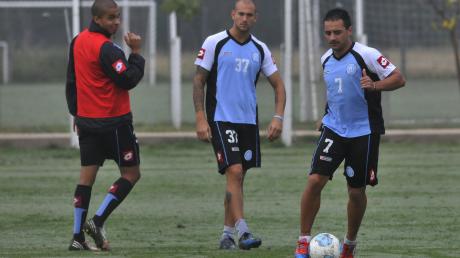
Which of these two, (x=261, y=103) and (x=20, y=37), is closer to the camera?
(x=261, y=103)

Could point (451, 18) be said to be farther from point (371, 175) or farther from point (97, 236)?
point (97, 236)

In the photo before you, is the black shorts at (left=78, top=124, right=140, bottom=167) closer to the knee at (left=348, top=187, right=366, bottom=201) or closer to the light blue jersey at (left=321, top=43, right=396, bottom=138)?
the light blue jersey at (left=321, top=43, right=396, bottom=138)

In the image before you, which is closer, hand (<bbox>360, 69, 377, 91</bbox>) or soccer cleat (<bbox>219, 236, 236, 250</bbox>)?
hand (<bbox>360, 69, 377, 91</bbox>)

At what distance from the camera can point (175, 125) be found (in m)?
23.3

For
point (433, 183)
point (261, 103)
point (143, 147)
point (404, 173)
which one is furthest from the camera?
Answer: point (261, 103)

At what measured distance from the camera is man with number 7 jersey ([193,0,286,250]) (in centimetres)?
1062

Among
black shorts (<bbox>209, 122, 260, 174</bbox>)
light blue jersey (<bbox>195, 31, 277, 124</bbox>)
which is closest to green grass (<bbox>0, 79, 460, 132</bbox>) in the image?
black shorts (<bbox>209, 122, 260, 174</bbox>)

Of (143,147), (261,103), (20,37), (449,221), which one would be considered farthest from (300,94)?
(449,221)

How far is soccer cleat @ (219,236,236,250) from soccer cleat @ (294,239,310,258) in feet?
2.50

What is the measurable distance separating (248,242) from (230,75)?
4.58 ft

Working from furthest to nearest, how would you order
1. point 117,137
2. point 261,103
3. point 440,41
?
point 440,41 → point 261,103 → point 117,137

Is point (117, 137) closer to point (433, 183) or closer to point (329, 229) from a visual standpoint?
point (329, 229)

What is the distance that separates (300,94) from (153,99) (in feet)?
16.7

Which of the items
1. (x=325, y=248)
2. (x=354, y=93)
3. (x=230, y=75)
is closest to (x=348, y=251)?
(x=325, y=248)
